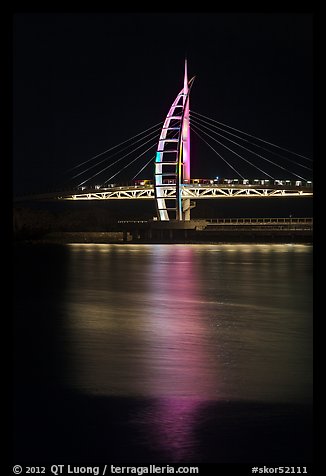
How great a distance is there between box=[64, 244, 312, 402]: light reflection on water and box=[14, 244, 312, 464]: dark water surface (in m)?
0.02

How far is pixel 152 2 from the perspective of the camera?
13.3 feet

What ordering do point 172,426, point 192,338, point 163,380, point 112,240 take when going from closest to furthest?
point 172,426 → point 163,380 → point 192,338 → point 112,240

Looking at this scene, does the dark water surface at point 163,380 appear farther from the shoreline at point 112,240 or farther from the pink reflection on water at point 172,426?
the shoreline at point 112,240

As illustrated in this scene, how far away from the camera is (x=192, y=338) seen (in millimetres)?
9930

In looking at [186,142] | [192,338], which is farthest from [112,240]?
[192,338]

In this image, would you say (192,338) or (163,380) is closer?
(163,380)

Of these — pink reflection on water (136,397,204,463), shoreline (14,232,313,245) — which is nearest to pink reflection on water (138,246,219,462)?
pink reflection on water (136,397,204,463)

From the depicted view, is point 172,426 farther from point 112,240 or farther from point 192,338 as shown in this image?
point 112,240

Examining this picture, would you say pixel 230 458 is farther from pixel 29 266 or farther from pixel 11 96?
pixel 29 266

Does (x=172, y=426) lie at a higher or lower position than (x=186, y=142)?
lower

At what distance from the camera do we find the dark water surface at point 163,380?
5082 millimetres

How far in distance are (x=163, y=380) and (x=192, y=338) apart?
9.36 ft

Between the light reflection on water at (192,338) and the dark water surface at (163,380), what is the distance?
0.02m

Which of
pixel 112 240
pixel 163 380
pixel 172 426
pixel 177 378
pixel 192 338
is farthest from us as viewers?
pixel 112 240
